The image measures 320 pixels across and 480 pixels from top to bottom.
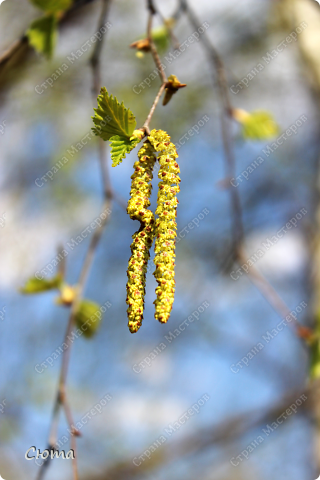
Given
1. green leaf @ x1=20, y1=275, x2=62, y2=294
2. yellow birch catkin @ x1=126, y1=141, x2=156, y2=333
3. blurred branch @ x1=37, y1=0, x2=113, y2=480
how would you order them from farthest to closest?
1. green leaf @ x1=20, y1=275, x2=62, y2=294
2. blurred branch @ x1=37, y1=0, x2=113, y2=480
3. yellow birch catkin @ x1=126, y1=141, x2=156, y2=333

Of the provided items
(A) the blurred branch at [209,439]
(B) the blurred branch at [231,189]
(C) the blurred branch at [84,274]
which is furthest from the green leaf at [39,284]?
(A) the blurred branch at [209,439]

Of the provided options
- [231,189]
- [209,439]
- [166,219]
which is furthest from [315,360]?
[209,439]

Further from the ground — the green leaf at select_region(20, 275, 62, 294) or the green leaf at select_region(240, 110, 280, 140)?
the green leaf at select_region(20, 275, 62, 294)

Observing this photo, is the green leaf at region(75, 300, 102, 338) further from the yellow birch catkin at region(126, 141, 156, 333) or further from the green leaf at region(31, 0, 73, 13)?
the green leaf at region(31, 0, 73, 13)

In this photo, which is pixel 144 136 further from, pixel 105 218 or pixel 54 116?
pixel 54 116

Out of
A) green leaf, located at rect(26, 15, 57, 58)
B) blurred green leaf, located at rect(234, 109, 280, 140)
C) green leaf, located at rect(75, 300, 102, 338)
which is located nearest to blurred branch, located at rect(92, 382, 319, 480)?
green leaf, located at rect(75, 300, 102, 338)

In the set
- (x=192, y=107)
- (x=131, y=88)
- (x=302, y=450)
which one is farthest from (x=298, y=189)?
(x=302, y=450)
